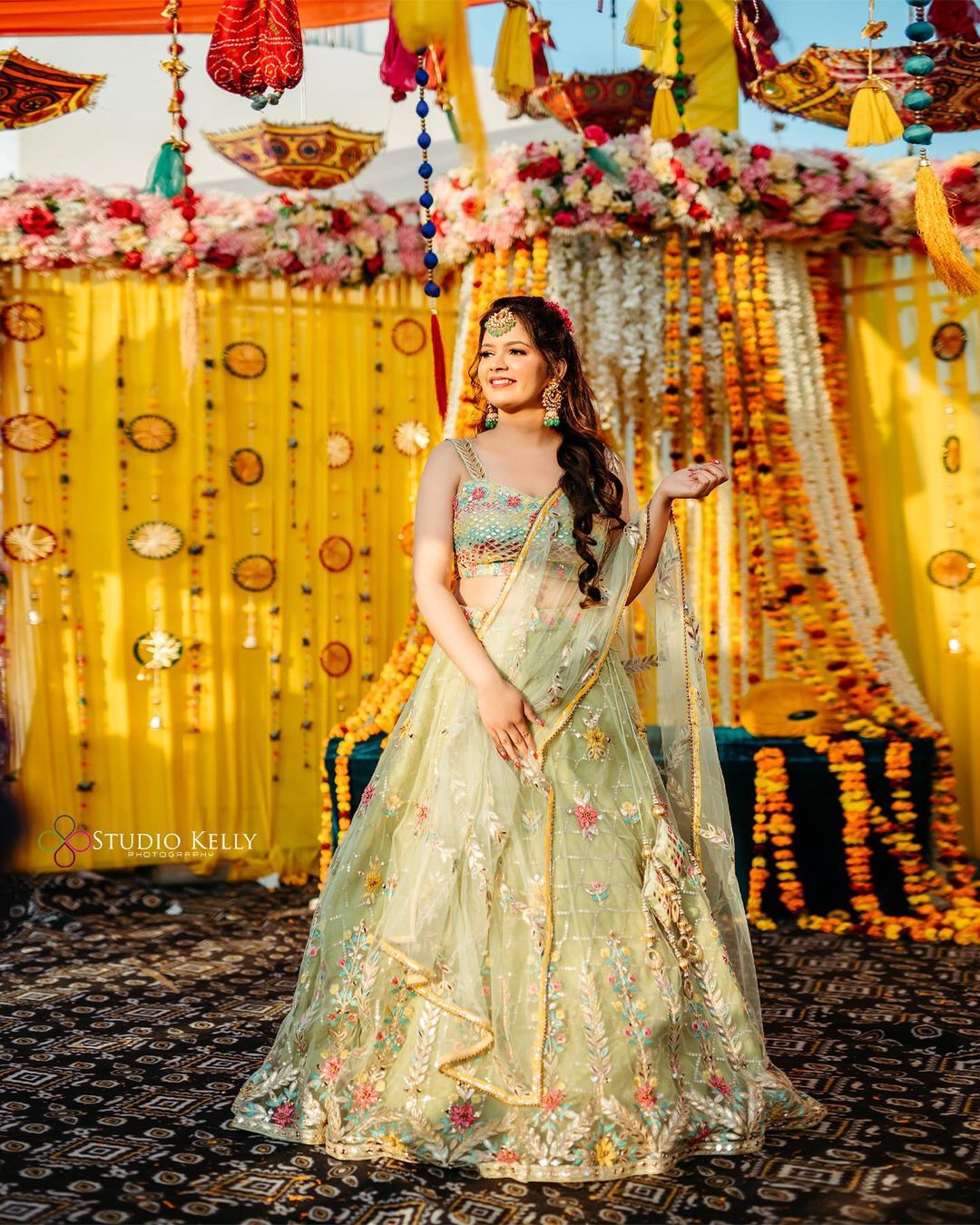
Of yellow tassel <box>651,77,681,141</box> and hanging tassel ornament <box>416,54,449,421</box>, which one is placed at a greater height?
yellow tassel <box>651,77,681,141</box>

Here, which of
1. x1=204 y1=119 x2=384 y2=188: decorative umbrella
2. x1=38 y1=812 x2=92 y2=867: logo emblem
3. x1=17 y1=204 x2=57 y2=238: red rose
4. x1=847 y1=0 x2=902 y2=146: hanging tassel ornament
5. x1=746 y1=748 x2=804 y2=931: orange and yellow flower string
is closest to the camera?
x1=847 y1=0 x2=902 y2=146: hanging tassel ornament

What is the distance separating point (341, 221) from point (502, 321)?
2.88 m

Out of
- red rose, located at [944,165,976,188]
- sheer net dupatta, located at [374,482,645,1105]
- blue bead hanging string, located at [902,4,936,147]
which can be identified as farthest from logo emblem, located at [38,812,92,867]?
red rose, located at [944,165,976,188]

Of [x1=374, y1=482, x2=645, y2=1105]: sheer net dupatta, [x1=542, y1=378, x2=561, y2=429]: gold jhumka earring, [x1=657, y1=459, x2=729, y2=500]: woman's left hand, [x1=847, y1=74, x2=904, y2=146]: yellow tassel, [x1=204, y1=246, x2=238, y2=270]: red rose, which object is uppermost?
[x1=204, y1=246, x2=238, y2=270]: red rose

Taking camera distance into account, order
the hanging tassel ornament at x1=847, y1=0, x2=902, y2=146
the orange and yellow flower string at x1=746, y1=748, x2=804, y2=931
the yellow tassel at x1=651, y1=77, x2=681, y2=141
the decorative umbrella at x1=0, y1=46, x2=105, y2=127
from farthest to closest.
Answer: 1. the orange and yellow flower string at x1=746, y1=748, x2=804, y2=931
2. the decorative umbrella at x1=0, y1=46, x2=105, y2=127
3. the yellow tassel at x1=651, y1=77, x2=681, y2=141
4. the hanging tassel ornament at x1=847, y1=0, x2=902, y2=146

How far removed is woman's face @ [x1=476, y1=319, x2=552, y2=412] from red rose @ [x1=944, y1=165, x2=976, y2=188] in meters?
2.82

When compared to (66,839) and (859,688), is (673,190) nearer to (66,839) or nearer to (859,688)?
(859,688)

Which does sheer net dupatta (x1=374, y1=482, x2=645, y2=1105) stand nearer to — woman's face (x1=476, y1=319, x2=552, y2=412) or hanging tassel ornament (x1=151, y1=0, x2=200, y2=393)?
woman's face (x1=476, y1=319, x2=552, y2=412)

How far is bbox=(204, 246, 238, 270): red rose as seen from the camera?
525 cm

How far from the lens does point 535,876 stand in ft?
8.18

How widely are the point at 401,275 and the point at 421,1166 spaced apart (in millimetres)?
4016

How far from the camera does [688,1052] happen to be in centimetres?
250

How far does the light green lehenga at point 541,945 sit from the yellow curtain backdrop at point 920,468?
269 cm

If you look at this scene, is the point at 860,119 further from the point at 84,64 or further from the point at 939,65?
the point at 84,64
